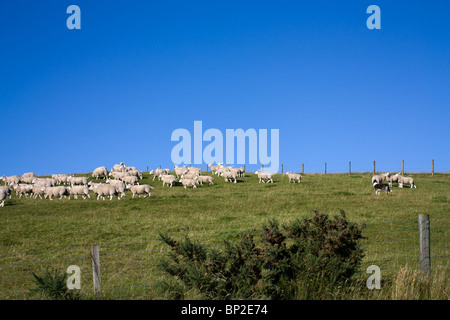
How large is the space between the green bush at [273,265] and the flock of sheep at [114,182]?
26.0 meters

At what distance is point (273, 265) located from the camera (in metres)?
7.43

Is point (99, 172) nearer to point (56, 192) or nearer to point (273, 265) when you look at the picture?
point (56, 192)

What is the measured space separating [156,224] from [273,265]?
1393cm

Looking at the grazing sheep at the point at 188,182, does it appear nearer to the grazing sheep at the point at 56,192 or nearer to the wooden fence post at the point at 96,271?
the grazing sheep at the point at 56,192

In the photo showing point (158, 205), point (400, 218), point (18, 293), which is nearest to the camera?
point (18, 293)

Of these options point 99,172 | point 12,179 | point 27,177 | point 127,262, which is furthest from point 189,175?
point 127,262

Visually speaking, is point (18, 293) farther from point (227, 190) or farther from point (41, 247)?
point (227, 190)

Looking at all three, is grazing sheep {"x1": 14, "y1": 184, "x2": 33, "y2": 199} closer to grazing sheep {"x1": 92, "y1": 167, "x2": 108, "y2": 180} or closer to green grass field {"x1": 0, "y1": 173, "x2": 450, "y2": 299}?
green grass field {"x1": 0, "y1": 173, "x2": 450, "y2": 299}

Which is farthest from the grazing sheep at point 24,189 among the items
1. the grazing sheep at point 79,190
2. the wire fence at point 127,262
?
the wire fence at point 127,262

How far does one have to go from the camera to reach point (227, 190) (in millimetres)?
35906

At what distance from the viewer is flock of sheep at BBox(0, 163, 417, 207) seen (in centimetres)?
3394

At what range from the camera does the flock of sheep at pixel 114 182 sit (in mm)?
33938

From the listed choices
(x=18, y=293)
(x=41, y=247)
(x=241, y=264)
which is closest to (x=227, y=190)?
(x=41, y=247)
